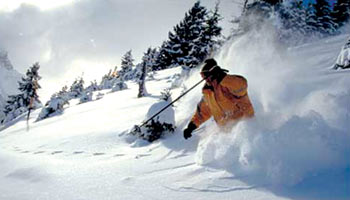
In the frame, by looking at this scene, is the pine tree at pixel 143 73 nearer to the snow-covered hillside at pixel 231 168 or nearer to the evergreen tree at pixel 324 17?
the snow-covered hillside at pixel 231 168

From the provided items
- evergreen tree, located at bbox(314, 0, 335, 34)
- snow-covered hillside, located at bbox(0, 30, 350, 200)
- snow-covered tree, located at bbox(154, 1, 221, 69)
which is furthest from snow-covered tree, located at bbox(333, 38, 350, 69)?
evergreen tree, located at bbox(314, 0, 335, 34)

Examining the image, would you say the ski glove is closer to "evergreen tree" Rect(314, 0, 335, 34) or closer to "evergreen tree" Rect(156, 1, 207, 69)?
"evergreen tree" Rect(156, 1, 207, 69)

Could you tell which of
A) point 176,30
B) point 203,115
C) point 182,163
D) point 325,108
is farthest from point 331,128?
point 176,30

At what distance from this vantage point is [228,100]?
4121 mm

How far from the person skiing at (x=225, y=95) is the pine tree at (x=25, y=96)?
37.6m

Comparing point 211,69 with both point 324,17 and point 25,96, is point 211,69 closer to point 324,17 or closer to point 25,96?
point 324,17

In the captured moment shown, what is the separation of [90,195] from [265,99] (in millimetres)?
4518

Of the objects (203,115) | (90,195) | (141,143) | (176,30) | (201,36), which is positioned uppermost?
(176,30)

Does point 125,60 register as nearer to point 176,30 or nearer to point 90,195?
point 176,30

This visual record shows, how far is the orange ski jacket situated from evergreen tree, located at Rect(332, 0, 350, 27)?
38.9 metres

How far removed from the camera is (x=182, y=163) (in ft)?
11.6

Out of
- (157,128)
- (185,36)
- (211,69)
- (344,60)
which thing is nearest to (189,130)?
(211,69)

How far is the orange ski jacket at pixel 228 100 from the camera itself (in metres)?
3.91

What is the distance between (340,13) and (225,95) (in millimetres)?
40216
